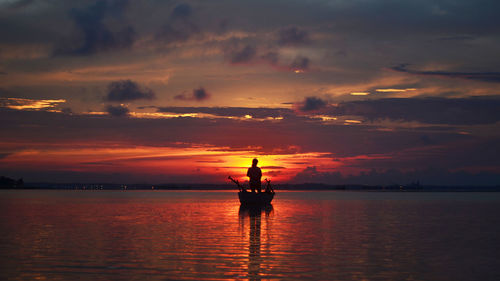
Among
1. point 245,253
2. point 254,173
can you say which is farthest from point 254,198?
point 245,253

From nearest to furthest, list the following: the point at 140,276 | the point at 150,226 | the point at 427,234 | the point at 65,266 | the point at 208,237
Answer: the point at 140,276 < the point at 65,266 < the point at 208,237 < the point at 427,234 < the point at 150,226

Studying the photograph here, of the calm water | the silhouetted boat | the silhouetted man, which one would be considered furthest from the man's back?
the calm water

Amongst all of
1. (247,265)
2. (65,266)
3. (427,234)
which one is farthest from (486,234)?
(65,266)

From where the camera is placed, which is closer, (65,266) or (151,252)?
(65,266)

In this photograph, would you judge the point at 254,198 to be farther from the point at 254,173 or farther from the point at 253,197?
the point at 254,173

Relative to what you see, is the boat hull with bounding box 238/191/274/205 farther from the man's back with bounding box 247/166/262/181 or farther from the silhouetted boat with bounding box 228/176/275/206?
the man's back with bounding box 247/166/262/181

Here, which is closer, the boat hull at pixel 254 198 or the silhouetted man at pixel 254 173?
the silhouetted man at pixel 254 173

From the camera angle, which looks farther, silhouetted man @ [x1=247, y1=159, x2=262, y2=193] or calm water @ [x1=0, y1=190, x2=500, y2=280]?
silhouetted man @ [x1=247, y1=159, x2=262, y2=193]

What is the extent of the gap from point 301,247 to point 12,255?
12016 mm

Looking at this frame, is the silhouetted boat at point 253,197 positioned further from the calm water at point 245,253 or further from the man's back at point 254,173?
the calm water at point 245,253

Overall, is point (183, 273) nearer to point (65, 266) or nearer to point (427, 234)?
point (65, 266)

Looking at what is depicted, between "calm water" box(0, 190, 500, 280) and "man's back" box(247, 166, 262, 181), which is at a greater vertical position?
"man's back" box(247, 166, 262, 181)

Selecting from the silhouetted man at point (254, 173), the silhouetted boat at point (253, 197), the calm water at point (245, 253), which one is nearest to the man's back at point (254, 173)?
the silhouetted man at point (254, 173)

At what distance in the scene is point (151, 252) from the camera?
2377cm
